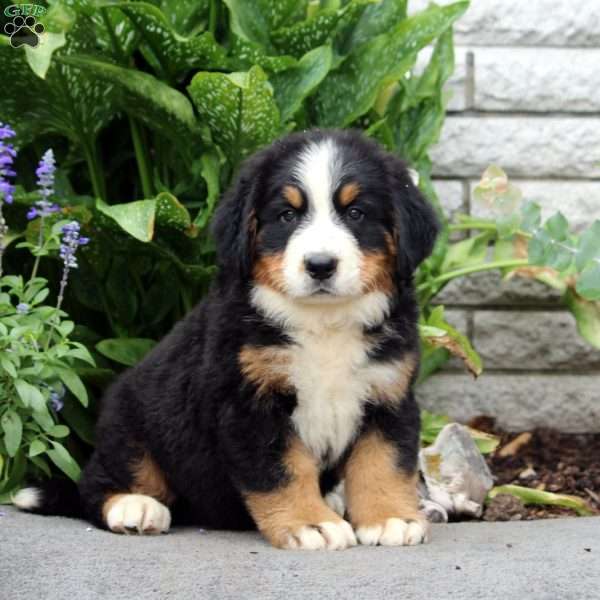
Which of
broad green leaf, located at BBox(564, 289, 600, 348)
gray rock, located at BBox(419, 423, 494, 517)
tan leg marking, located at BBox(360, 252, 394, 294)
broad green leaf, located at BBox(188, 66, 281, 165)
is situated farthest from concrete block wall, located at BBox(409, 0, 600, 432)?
tan leg marking, located at BBox(360, 252, 394, 294)

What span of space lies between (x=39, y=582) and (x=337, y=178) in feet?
5.48

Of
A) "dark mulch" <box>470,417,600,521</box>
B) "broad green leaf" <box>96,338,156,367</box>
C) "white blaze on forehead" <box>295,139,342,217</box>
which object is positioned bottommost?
"dark mulch" <box>470,417,600,521</box>

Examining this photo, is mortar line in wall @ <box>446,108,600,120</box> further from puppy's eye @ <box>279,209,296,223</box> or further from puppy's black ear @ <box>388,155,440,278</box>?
puppy's eye @ <box>279,209,296,223</box>

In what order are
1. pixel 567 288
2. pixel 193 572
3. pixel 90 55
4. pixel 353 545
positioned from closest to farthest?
1. pixel 193 572
2. pixel 353 545
3. pixel 90 55
4. pixel 567 288

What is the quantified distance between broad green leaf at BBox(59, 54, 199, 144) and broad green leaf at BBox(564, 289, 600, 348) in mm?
2033

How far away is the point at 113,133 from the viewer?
603 cm

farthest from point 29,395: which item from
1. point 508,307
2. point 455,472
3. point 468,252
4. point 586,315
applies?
point 508,307

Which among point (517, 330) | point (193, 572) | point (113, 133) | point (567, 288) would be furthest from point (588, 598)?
point (113, 133)

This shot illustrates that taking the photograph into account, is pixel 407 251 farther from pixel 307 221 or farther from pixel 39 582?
pixel 39 582

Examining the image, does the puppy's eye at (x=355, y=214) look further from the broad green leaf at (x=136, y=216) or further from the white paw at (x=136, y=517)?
the white paw at (x=136, y=517)

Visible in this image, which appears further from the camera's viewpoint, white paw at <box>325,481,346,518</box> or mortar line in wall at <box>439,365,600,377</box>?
mortar line in wall at <box>439,365,600,377</box>

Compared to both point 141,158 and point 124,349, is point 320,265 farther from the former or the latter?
point 141,158

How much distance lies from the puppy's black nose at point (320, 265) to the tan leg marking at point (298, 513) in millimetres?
580

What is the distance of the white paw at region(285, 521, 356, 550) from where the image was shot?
152 inches
